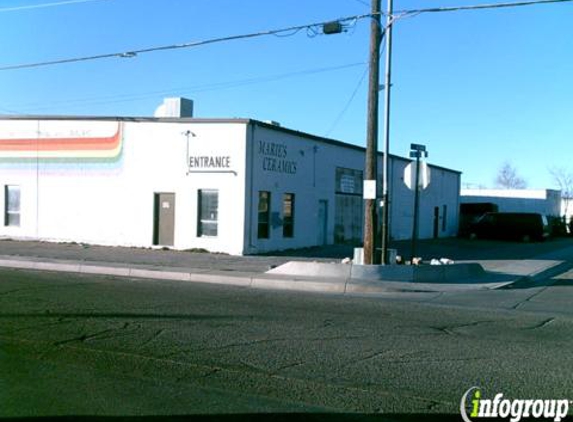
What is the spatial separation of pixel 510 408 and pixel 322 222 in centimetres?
2343

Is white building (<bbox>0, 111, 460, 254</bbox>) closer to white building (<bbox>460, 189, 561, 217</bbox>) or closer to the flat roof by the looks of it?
the flat roof

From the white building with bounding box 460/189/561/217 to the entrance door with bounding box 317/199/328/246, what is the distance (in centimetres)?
3161

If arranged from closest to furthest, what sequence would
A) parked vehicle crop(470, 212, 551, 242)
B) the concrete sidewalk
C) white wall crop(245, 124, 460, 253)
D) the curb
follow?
the curb → the concrete sidewalk → white wall crop(245, 124, 460, 253) → parked vehicle crop(470, 212, 551, 242)

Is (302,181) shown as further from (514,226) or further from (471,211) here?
(471,211)

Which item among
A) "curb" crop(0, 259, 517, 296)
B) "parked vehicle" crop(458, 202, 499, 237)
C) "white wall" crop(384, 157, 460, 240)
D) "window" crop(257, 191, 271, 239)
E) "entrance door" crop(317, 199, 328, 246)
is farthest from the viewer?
"parked vehicle" crop(458, 202, 499, 237)

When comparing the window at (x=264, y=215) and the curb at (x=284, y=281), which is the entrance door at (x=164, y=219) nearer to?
the window at (x=264, y=215)

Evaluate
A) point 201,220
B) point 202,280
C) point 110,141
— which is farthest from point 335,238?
point 202,280

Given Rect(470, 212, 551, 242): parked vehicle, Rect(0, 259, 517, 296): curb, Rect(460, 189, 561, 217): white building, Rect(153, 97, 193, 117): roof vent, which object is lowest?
Rect(0, 259, 517, 296): curb

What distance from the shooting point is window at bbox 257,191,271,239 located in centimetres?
2464

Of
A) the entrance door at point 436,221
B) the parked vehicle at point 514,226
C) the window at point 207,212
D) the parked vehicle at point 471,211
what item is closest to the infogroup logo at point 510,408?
the window at point 207,212

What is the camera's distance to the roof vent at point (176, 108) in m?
27.3

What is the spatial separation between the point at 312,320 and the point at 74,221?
60.8 ft

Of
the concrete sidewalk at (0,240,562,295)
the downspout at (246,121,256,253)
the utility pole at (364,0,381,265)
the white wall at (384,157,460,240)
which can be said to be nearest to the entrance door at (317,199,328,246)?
the downspout at (246,121,256,253)

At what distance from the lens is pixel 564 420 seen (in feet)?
18.5
